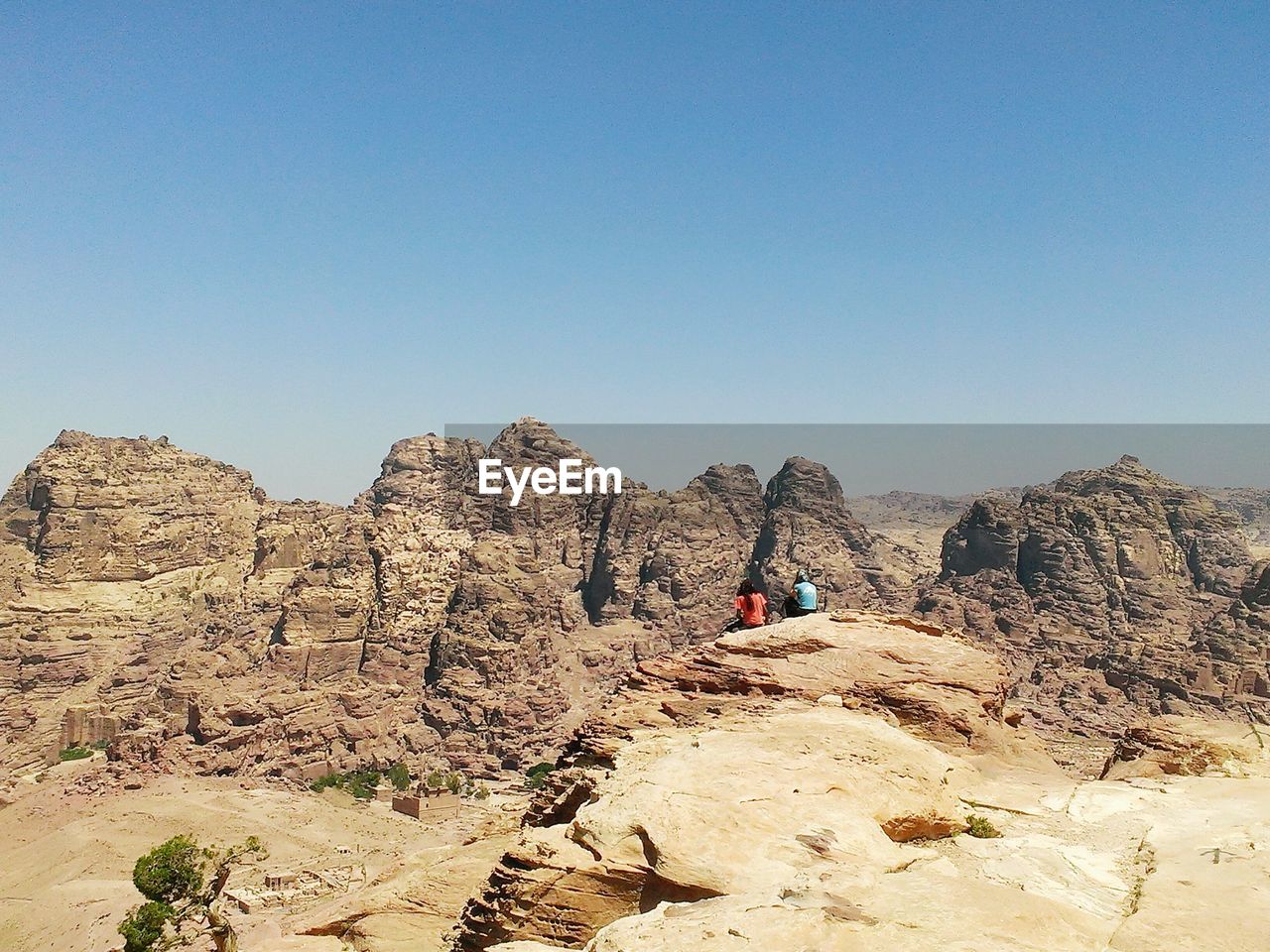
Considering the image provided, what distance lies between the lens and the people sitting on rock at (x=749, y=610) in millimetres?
19812

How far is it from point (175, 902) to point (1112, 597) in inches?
3669

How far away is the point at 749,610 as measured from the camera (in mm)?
19984

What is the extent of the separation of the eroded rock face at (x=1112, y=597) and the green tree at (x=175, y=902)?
2439 inches

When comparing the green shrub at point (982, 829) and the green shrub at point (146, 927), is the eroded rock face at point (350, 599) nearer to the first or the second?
the green shrub at point (146, 927)

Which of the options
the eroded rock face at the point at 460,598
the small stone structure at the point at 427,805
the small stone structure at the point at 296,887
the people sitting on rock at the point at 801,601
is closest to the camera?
the people sitting on rock at the point at 801,601

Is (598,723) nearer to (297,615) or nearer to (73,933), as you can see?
(73,933)

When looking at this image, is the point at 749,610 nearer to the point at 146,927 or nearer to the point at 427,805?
the point at 146,927

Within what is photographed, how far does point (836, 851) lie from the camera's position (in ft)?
32.3

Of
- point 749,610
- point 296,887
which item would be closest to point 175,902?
point 296,887

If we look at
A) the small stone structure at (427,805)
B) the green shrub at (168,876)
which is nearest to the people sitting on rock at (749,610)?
the green shrub at (168,876)

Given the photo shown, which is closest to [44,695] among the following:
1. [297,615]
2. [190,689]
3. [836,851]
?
[190,689]

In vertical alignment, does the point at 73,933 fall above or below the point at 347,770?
above

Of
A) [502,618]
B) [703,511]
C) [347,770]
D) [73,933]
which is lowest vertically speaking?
[347,770]

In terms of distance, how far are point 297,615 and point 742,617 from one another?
68.4 meters
